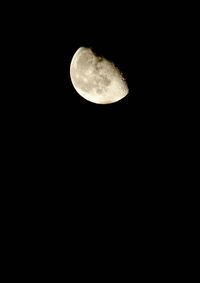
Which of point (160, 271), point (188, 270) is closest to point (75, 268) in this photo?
point (160, 271)

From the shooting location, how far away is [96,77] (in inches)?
120

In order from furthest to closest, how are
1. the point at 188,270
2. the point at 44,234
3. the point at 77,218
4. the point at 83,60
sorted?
1. the point at 77,218
2. the point at 44,234
3. the point at 188,270
4. the point at 83,60

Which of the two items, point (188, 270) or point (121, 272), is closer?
point (188, 270)

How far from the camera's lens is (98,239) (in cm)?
916

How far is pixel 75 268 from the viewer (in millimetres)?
8250

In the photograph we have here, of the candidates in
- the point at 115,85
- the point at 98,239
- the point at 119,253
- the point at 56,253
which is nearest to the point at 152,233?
the point at 119,253

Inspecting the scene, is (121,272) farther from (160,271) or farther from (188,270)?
(188,270)

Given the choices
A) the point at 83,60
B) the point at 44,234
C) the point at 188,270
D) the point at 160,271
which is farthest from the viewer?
the point at 44,234

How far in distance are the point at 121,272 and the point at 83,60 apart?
23.9ft

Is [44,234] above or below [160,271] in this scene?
above

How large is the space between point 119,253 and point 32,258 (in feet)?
9.44

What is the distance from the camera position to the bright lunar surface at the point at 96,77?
10.0ft

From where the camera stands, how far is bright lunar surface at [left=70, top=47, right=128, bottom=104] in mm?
3062

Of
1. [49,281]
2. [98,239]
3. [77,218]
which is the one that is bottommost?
[49,281]
